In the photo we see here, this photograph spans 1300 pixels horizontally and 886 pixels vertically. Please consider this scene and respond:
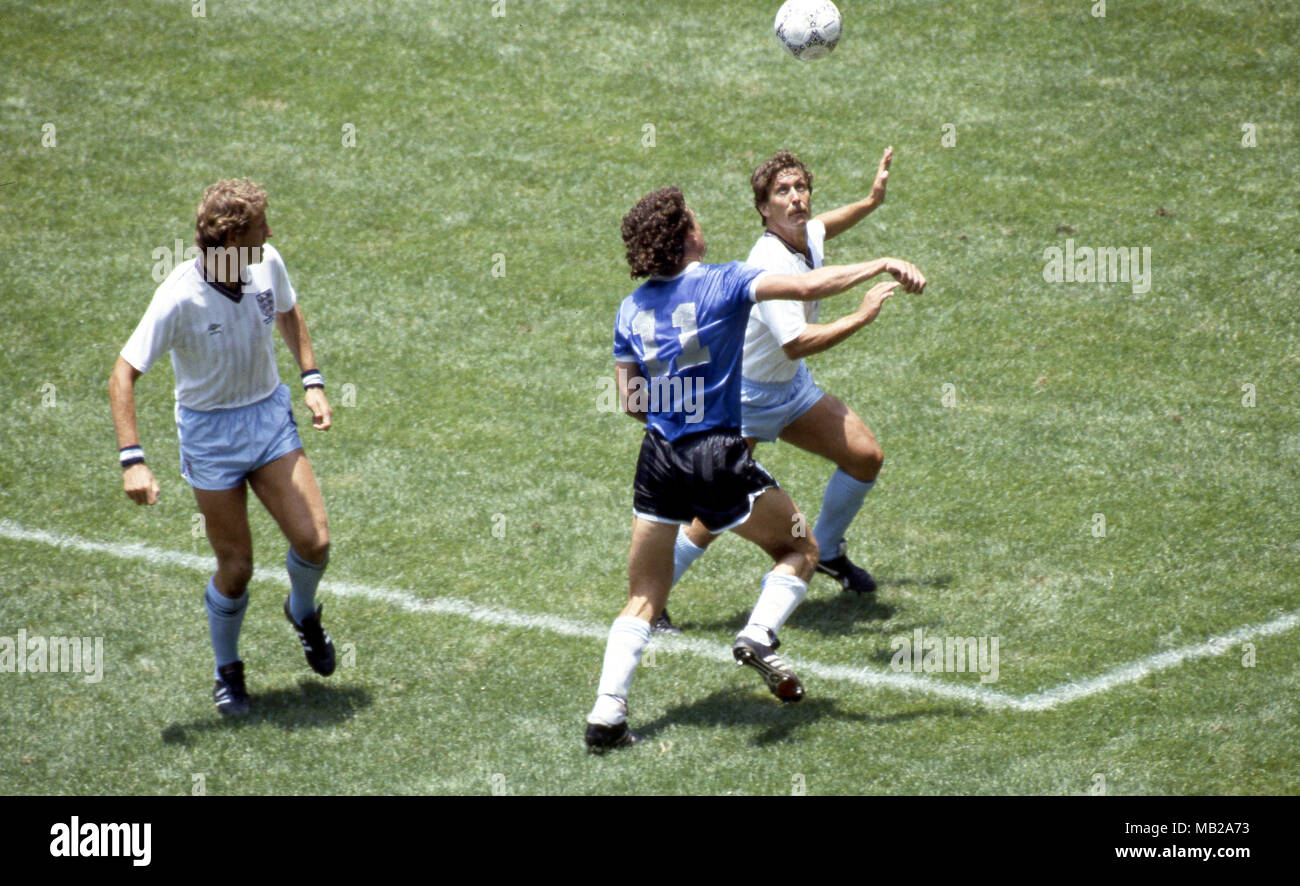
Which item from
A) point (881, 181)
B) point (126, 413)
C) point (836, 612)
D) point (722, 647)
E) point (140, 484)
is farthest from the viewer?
point (881, 181)

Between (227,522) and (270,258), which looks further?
(270,258)

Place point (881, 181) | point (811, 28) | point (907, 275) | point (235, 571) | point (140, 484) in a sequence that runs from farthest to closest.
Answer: point (811, 28) → point (881, 181) → point (235, 571) → point (140, 484) → point (907, 275)

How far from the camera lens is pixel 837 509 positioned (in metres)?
7.37

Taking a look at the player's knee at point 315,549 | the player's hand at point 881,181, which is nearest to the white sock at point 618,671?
the player's knee at point 315,549

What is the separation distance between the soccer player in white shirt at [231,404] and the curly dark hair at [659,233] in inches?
63.3

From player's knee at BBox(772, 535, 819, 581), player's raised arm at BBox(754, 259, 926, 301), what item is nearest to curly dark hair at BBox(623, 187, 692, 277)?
player's raised arm at BBox(754, 259, 926, 301)

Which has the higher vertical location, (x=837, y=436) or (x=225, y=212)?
(x=225, y=212)

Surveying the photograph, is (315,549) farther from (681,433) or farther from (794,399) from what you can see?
(794,399)

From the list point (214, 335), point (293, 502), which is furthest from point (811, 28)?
point (293, 502)

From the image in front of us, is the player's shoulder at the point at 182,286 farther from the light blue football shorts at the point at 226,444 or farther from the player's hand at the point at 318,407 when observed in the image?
the player's hand at the point at 318,407

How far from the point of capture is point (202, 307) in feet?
19.4

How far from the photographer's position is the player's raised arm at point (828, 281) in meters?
5.52

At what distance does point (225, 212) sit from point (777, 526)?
2.74 meters
